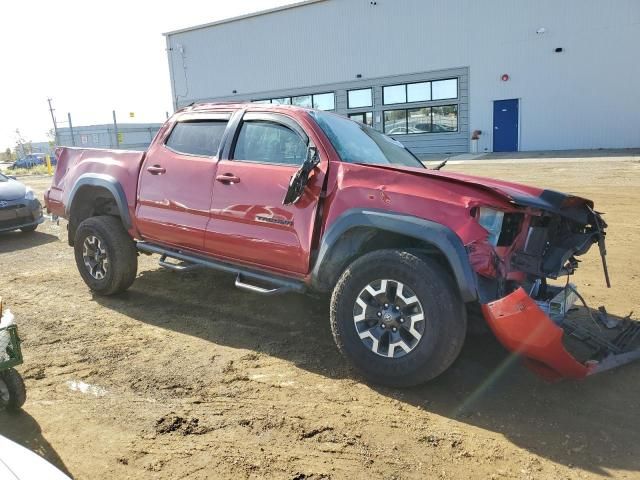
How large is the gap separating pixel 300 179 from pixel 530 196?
5.32ft

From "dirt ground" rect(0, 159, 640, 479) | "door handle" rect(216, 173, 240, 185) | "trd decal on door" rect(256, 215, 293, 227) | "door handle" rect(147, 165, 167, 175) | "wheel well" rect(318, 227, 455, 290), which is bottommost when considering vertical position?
"dirt ground" rect(0, 159, 640, 479)

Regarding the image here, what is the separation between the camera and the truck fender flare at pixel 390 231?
328cm

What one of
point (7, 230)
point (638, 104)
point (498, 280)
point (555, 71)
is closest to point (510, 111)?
point (555, 71)

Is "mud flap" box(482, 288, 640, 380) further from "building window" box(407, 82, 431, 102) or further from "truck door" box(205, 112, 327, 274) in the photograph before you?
"building window" box(407, 82, 431, 102)

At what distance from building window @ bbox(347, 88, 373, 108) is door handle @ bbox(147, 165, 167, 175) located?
2523 centimetres

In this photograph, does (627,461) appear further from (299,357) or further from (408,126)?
(408,126)

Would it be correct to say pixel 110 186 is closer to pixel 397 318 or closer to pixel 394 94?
pixel 397 318

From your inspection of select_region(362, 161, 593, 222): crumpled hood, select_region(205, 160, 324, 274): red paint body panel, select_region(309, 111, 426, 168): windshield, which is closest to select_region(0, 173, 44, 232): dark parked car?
select_region(205, 160, 324, 274): red paint body panel

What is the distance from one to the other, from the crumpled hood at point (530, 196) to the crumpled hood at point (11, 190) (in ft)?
27.0

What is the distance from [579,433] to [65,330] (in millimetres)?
4228

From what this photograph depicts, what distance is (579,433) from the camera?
304 cm

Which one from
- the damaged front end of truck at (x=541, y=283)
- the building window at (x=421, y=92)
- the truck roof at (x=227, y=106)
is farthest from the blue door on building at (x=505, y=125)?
the damaged front end of truck at (x=541, y=283)

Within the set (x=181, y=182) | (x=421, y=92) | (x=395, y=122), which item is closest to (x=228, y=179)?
(x=181, y=182)

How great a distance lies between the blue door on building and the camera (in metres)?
24.9
